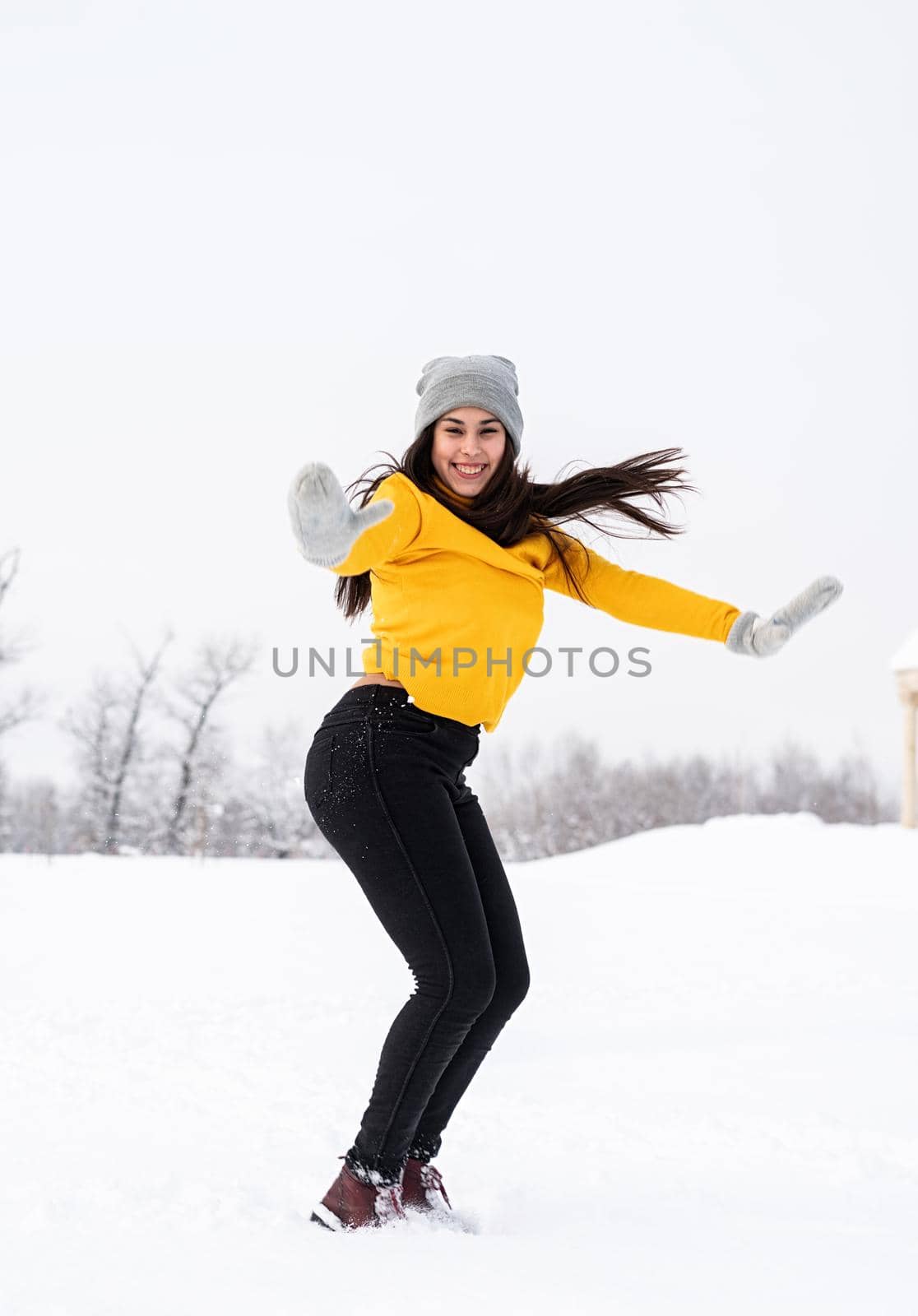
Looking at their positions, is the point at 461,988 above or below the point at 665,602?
below

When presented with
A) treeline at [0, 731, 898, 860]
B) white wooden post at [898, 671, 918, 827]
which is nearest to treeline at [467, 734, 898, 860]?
treeline at [0, 731, 898, 860]

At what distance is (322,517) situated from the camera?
7.55 feet

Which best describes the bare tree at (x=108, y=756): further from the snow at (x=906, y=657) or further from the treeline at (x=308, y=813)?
the snow at (x=906, y=657)

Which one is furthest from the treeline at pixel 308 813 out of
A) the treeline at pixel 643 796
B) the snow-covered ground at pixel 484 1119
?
the snow-covered ground at pixel 484 1119

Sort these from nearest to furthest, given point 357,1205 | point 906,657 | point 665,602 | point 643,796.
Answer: point 357,1205 < point 665,602 < point 906,657 < point 643,796

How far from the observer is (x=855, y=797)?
40906 mm

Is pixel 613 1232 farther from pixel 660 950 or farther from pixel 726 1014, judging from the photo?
pixel 660 950

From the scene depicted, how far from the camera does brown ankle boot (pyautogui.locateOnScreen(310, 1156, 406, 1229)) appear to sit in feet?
8.13

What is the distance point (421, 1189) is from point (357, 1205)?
190mm

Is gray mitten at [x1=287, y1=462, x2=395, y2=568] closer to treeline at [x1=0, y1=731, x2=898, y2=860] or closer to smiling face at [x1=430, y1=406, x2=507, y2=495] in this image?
smiling face at [x1=430, y1=406, x2=507, y2=495]

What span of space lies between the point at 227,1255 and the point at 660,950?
5800 mm

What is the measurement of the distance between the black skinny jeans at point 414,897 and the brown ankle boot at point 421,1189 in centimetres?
3

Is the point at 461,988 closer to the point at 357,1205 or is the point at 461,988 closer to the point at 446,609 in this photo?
the point at 357,1205

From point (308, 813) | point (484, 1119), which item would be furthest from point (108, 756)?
point (484, 1119)
